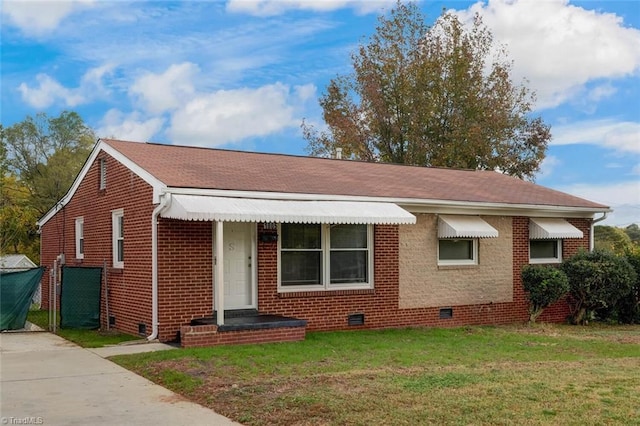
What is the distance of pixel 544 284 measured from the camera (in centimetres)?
1564

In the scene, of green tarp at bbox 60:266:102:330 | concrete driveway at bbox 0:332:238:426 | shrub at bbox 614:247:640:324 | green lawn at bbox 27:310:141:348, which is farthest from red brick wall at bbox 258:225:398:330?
shrub at bbox 614:247:640:324

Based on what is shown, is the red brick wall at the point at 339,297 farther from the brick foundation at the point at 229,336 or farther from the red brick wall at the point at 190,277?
the brick foundation at the point at 229,336

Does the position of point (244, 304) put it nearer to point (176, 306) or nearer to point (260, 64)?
point (176, 306)

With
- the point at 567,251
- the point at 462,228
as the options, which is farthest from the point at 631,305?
the point at 462,228

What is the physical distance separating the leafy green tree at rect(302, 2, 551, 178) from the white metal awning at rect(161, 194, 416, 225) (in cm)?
2067

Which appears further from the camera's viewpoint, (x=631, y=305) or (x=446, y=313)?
(x=631, y=305)

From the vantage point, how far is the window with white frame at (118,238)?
47.5ft

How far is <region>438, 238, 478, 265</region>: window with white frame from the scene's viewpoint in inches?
615

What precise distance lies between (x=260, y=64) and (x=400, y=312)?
772cm

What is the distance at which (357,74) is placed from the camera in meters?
36.7

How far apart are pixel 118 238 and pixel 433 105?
23.1 meters

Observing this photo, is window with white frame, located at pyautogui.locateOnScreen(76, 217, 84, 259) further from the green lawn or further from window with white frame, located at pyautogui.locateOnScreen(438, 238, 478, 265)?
window with white frame, located at pyautogui.locateOnScreen(438, 238, 478, 265)

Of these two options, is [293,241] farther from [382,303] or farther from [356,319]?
[382,303]

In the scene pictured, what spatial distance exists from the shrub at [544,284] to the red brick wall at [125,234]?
918 cm
